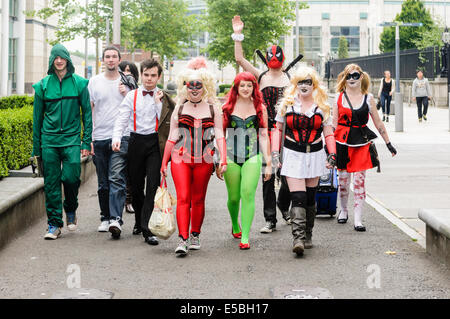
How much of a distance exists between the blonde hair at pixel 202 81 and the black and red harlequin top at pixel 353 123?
6.10ft

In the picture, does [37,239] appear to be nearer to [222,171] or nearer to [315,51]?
[222,171]

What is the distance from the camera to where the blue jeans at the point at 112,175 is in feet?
25.9

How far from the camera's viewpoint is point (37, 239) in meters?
7.86

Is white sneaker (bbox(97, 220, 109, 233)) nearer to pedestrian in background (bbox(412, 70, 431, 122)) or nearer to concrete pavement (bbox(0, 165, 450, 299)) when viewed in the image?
concrete pavement (bbox(0, 165, 450, 299))

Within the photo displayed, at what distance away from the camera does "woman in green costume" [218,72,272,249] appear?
7293 millimetres

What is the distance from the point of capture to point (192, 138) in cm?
712

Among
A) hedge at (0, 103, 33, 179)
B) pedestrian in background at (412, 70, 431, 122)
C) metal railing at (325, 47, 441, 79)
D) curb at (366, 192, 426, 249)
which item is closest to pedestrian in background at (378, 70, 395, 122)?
pedestrian in background at (412, 70, 431, 122)

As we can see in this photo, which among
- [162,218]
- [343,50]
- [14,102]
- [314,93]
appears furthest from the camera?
[343,50]

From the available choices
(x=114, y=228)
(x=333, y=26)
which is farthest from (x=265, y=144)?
(x=333, y=26)

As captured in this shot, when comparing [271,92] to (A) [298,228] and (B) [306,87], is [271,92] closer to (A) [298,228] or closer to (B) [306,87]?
(B) [306,87]

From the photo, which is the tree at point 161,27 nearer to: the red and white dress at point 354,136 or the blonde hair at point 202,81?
the red and white dress at point 354,136

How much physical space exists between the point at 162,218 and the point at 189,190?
372mm
